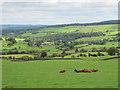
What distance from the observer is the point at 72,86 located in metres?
42.5

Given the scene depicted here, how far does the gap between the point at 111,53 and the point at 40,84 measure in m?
73.8

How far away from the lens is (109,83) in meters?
44.1

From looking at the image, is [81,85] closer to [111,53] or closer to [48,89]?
[48,89]

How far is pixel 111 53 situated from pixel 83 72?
189 feet

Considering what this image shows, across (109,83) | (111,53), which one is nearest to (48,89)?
(109,83)

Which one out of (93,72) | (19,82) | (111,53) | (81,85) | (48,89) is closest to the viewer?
(48,89)

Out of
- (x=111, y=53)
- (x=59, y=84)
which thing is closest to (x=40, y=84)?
(x=59, y=84)

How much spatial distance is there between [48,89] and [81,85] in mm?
5795

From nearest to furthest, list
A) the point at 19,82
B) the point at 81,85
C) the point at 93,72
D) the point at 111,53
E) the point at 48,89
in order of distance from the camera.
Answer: the point at 48,89, the point at 81,85, the point at 19,82, the point at 93,72, the point at 111,53

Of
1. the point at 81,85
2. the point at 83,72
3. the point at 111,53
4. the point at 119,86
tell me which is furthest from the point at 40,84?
the point at 111,53

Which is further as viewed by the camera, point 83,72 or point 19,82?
point 83,72

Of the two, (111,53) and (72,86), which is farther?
(111,53)

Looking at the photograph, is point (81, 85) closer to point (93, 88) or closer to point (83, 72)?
point (93, 88)

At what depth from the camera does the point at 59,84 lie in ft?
147
